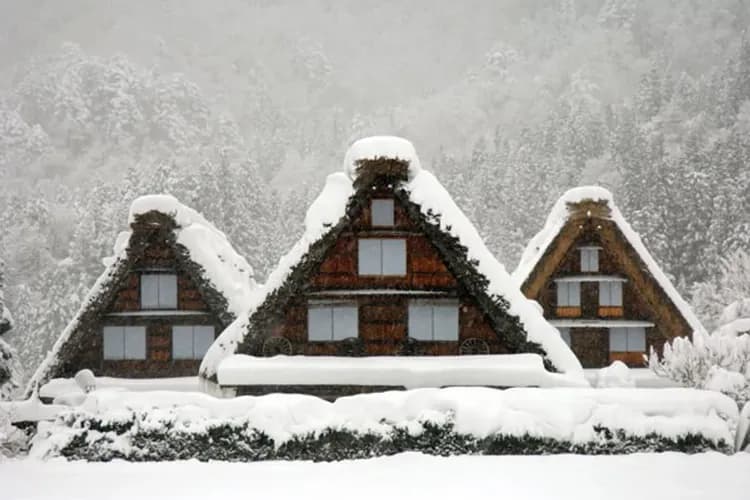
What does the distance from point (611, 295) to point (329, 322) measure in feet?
44.5

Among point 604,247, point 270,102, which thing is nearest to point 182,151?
point 270,102

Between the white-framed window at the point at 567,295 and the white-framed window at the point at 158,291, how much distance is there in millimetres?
13874

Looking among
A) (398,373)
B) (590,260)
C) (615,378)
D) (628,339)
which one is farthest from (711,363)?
(628,339)

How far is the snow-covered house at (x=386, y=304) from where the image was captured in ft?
65.8

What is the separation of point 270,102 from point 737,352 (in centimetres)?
14166

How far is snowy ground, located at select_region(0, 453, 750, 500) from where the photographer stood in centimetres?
1224

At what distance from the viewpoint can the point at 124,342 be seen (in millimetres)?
26688

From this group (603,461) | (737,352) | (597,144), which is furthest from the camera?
(597,144)

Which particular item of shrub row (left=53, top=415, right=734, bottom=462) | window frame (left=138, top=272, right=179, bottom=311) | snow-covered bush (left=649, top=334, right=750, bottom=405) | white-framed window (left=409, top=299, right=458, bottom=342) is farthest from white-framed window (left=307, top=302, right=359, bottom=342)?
snow-covered bush (left=649, top=334, right=750, bottom=405)

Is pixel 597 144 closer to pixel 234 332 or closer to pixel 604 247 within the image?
pixel 604 247

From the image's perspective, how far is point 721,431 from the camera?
1484 cm

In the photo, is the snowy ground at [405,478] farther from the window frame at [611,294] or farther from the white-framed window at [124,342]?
the window frame at [611,294]

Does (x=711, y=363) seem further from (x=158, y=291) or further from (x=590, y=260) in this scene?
(x=158, y=291)

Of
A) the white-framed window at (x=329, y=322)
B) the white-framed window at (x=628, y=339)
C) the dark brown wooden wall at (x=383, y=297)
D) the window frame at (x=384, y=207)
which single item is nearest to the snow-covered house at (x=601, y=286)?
the white-framed window at (x=628, y=339)
